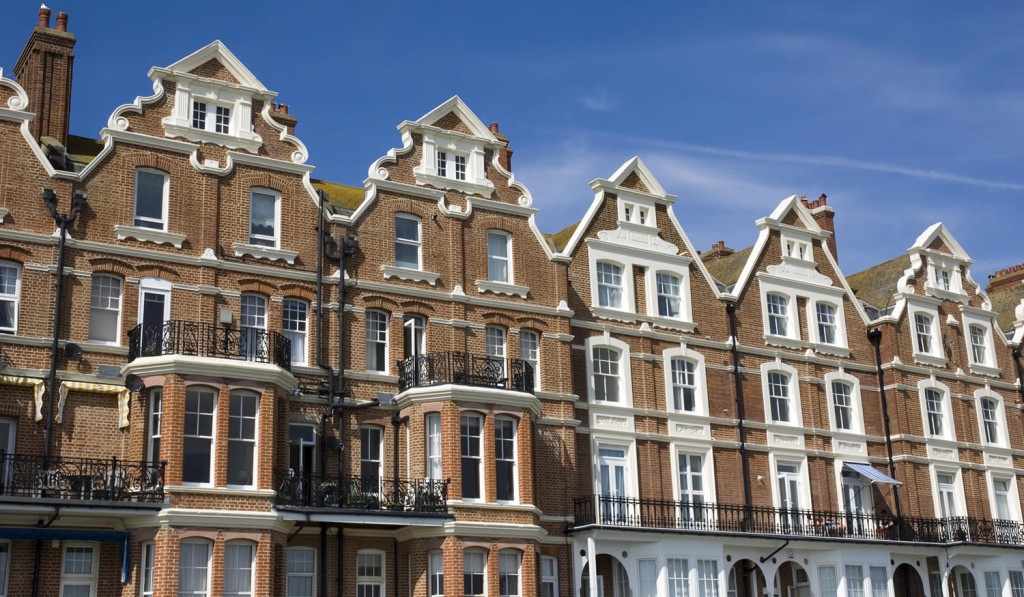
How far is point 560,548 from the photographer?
105 ft

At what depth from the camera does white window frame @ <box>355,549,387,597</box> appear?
28938mm

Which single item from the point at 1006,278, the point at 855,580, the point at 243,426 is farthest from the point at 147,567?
the point at 1006,278

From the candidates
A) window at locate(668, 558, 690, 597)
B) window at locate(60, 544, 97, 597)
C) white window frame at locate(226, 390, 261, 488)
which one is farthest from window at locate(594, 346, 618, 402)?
window at locate(60, 544, 97, 597)

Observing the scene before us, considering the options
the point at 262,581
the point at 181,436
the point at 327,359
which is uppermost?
the point at 327,359

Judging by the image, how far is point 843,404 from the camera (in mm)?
39938

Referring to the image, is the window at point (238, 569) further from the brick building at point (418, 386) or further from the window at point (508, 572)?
the window at point (508, 572)

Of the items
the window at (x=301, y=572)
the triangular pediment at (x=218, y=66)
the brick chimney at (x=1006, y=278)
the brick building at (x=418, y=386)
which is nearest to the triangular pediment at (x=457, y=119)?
the brick building at (x=418, y=386)

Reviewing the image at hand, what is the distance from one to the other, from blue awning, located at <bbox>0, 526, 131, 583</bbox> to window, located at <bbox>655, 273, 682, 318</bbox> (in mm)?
17279

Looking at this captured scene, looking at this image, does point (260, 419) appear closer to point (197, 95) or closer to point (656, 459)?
point (197, 95)

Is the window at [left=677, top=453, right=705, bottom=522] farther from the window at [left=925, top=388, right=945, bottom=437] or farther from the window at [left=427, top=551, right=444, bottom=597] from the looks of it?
the window at [left=925, top=388, right=945, bottom=437]

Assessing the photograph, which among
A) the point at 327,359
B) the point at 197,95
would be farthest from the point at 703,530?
the point at 197,95

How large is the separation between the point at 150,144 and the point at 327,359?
6.72 m

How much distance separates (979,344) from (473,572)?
24419 mm

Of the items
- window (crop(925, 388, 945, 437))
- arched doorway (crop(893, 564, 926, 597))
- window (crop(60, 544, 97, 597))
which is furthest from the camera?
window (crop(925, 388, 945, 437))
